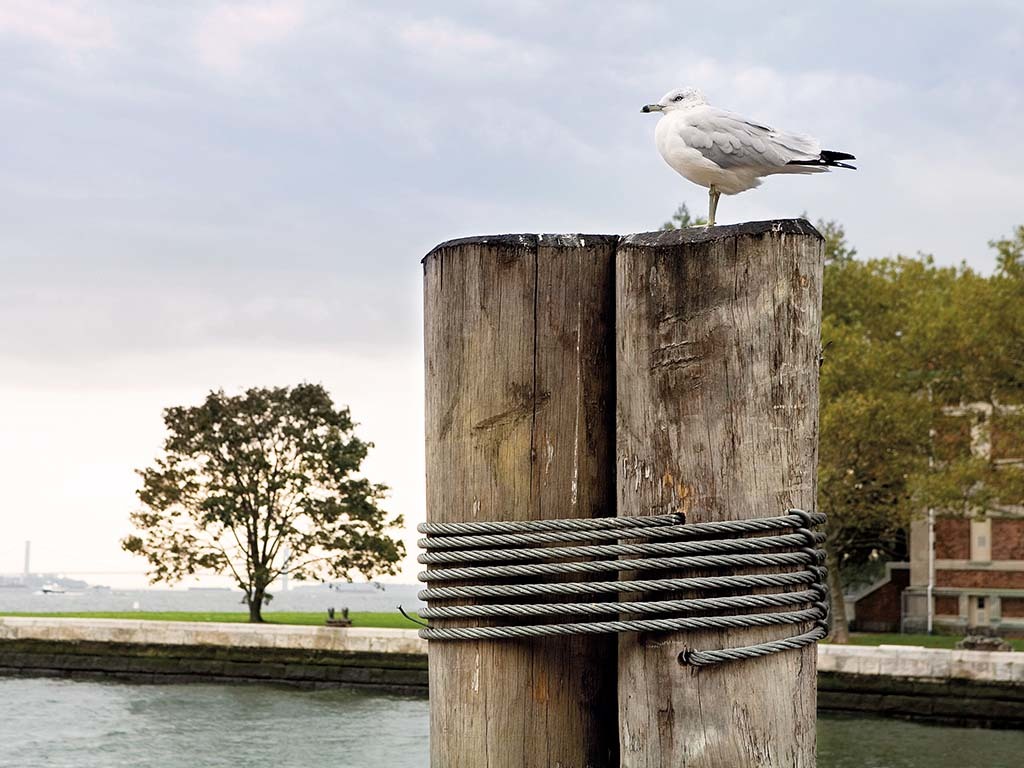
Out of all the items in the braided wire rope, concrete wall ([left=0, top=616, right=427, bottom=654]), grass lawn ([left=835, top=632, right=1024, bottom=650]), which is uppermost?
the braided wire rope

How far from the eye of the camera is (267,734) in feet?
64.2

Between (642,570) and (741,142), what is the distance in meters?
1.38

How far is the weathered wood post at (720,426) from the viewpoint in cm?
235

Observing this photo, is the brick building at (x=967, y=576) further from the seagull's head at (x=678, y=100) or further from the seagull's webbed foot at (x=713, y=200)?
the seagull's webbed foot at (x=713, y=200)

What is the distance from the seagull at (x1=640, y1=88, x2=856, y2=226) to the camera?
321 centimetres

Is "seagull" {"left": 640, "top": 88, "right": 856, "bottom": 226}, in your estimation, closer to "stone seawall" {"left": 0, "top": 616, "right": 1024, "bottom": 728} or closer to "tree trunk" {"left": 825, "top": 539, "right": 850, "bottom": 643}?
"stone seawall" {"left": 0, "top": 616, "right": 1024, "bottom": 728}

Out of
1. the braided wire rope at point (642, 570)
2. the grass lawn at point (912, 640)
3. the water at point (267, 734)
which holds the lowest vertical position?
the grass lawn at point (912, 640)

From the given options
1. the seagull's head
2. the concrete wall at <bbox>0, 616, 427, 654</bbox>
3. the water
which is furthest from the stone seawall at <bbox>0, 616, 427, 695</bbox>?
the seagull's head

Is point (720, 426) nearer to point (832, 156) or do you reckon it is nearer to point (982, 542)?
point (832, 156)

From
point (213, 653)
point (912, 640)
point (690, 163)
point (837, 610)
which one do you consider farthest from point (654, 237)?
point (912, 640)


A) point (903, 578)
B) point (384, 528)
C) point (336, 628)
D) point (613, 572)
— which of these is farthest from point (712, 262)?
point (903, 578)

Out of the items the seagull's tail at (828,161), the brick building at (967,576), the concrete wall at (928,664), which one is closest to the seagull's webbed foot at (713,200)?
the seagull's tail at (828,161)

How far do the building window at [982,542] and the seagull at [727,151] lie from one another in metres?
34.2

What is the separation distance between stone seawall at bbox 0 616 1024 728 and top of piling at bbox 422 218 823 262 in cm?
1985
